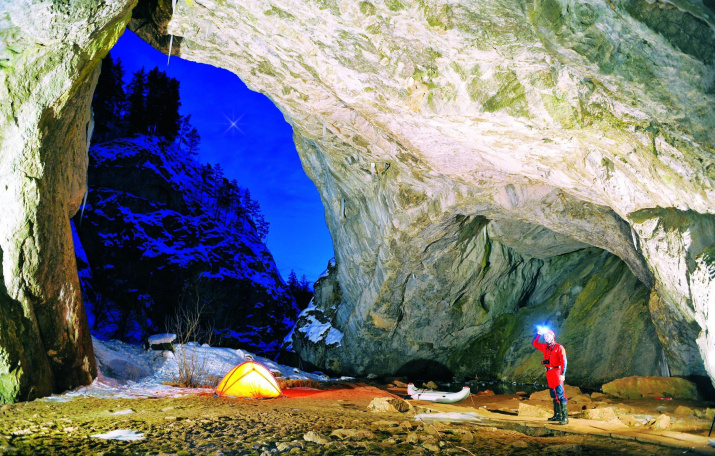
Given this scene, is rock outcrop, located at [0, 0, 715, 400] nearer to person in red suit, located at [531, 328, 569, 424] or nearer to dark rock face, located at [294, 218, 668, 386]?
dark rock face, located at [294, 218, 668, 386]

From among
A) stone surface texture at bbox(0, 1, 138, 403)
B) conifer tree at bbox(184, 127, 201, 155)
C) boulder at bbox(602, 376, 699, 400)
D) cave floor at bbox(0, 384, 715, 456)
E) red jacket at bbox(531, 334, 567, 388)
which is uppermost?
conifer tree at bbox(184, 127, 201, 155)

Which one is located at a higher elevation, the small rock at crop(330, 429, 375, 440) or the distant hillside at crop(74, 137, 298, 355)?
the distant hillside at crop(74, 137, 298, 355)

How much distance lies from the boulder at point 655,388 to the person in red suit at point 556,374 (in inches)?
212

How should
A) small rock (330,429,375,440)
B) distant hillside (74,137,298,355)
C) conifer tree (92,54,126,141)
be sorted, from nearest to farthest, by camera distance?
small rock (330,429,375,440), distant hillside (74,137,298,355), conifer tree (92,54,126,141)

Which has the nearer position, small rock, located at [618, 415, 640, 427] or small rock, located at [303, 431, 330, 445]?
small rock, located at [303, 431, 330, 445]

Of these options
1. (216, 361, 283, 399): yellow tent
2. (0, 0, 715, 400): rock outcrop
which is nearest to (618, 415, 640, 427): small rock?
(0, 0, 715, 400): rock outcrop

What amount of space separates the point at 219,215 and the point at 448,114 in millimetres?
40474

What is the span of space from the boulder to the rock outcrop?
1.66ft

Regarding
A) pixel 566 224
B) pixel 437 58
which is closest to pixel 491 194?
pixel 566 224

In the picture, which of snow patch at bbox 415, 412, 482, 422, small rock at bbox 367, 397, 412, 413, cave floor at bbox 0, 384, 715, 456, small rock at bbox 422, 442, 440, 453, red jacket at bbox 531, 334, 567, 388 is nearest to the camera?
cave floor at bbox 0, 384, 715, 456

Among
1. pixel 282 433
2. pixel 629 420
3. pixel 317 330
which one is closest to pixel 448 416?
pixel 629 420

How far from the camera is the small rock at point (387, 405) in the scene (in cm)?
729

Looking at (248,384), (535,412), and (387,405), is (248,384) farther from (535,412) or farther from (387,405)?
(535,412)

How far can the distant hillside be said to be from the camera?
30219 mm
